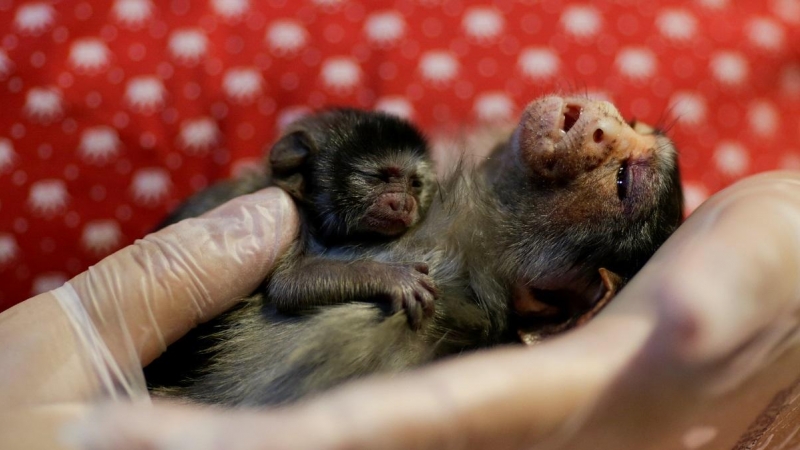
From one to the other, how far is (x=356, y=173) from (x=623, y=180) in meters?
0.53

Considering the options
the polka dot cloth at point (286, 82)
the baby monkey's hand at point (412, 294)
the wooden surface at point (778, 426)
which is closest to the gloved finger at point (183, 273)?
the baby monkey's hand at point (412, 294)

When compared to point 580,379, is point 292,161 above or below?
above

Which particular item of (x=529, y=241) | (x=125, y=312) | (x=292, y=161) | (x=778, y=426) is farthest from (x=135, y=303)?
(x=778, y=426)

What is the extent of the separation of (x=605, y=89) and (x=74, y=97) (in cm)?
151

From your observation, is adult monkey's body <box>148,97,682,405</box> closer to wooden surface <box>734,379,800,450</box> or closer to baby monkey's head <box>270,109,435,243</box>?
baby monkey's head <box>270,109,435,243</box>

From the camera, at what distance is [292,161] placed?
4.83ft

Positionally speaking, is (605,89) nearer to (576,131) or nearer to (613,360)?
(576,131)

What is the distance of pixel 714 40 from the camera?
222cm

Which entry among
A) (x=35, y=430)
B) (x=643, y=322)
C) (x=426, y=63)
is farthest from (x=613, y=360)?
(x=426, y=63)

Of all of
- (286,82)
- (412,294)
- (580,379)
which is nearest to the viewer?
(580,379)

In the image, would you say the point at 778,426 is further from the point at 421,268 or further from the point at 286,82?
the point at 286,82

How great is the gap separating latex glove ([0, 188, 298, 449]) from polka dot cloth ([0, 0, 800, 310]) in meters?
0.60

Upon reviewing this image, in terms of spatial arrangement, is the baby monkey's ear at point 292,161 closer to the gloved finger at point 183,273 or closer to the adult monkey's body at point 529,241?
the gloved finger at point 183,273

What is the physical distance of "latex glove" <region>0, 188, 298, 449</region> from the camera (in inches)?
44.9
